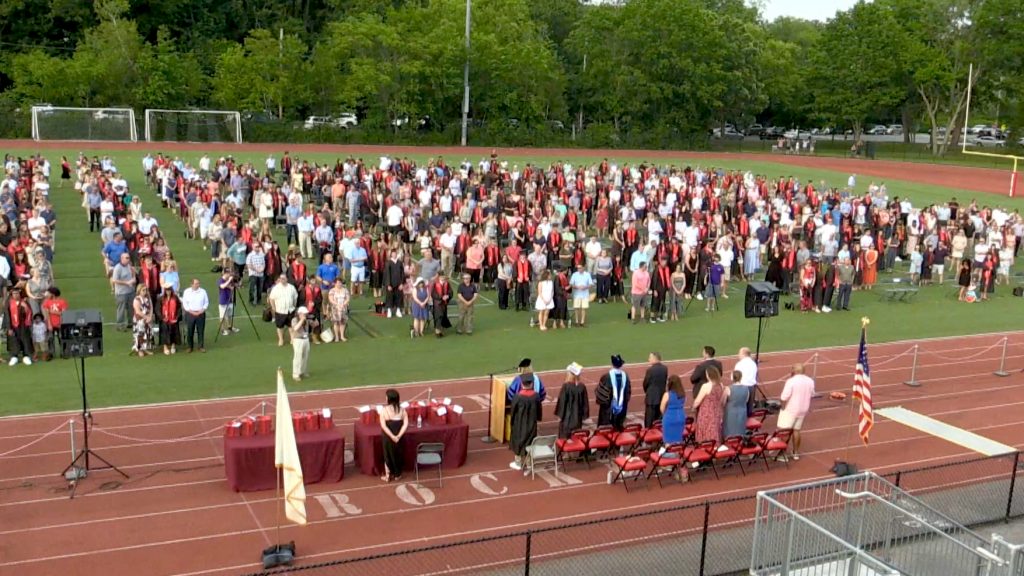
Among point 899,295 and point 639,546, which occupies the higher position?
point 899,295

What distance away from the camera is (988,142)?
289 ft

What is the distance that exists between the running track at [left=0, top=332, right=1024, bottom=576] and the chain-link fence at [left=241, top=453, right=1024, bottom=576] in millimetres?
423

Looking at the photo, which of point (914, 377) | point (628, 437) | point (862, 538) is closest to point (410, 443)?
point (628, 437)

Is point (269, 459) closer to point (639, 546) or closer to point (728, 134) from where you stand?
point (639, 546)

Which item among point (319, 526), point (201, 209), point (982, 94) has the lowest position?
point (319, 526)

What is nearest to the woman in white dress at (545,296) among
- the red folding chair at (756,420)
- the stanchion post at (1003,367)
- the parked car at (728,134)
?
the red folding chair at (756,420)

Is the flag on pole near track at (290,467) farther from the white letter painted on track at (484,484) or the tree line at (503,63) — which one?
the tree line at (503,63)

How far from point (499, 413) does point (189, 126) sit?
1889 inches

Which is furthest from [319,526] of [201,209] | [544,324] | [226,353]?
[201,209]

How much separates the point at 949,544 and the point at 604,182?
27339mm

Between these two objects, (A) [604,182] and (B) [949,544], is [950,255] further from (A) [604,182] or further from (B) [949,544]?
(B) [949,544]

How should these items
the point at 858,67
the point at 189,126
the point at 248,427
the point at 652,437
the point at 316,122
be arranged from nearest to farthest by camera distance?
the point at 248,427, the point at 652,437, the point at 189,126, the point at 316,122, the point at 858,67

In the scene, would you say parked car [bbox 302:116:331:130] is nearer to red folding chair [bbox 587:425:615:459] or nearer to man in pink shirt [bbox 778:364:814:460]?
red folding chair [bbox 587:425:615:459]

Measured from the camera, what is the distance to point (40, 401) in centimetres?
1599
